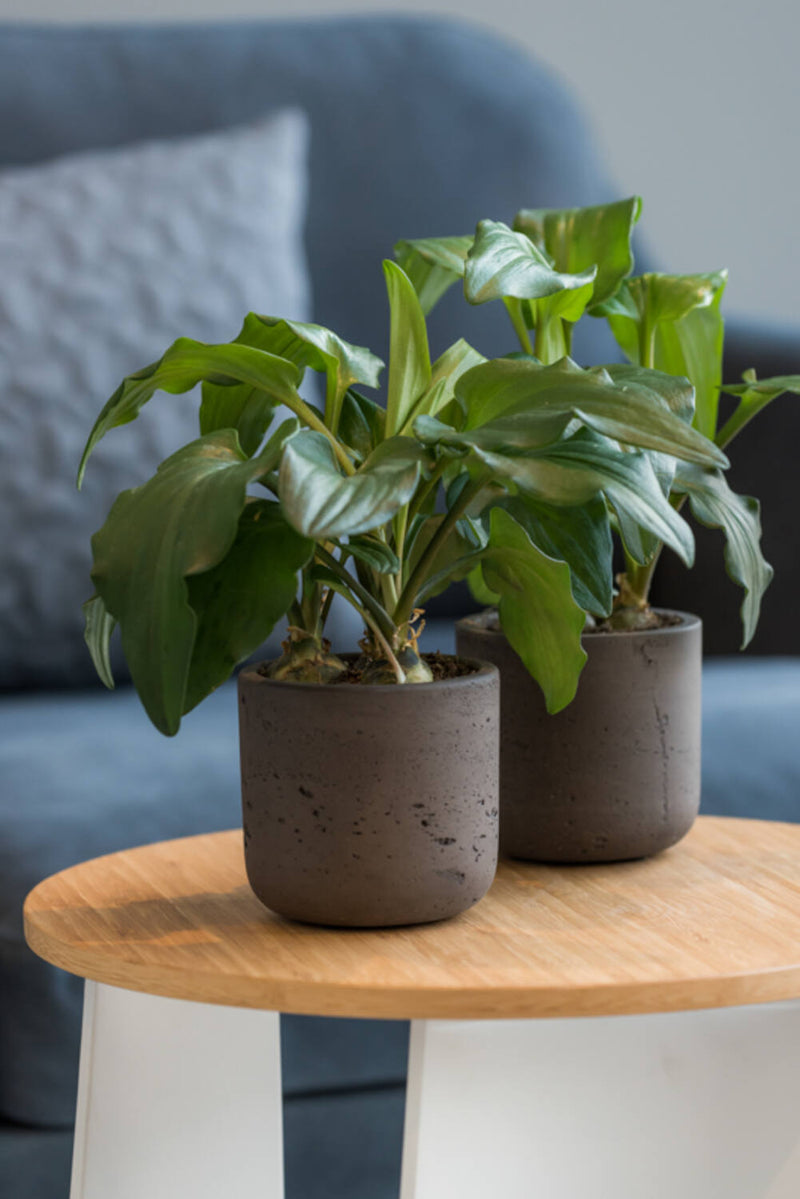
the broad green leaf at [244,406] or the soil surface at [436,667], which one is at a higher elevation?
the broad green leaf at [244,406]

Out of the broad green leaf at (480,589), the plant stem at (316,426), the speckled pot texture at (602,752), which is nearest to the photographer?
the plant stem at (316,426)

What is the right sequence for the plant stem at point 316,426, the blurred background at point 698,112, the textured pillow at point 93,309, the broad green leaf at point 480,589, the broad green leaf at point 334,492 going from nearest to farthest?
the broad green leaf at point 334,492, the plant stem at point 316,426, the broad green leaf at point 480,589, the textured pillow at point 93,309, the blurred background at point 698,112

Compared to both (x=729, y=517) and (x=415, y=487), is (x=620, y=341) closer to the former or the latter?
(x=729, y=517)

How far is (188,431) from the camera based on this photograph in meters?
1.31

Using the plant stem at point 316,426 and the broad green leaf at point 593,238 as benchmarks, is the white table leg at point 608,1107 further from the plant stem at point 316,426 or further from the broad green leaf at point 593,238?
the broad green leaf at point 593,238

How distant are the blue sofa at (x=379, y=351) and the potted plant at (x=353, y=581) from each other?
34 cm

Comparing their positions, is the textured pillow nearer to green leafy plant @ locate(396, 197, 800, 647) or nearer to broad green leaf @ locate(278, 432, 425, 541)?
green leafy plant @ locate(396, 197, 800, 647)

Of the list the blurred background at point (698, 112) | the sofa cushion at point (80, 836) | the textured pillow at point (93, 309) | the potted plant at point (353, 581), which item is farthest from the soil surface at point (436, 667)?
the blurred background at point (698, 112)

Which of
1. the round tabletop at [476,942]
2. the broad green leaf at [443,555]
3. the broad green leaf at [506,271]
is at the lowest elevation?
the round tabletop at [476,942]

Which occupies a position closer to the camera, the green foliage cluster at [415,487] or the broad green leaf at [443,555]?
the green foliage cluster at [415,487]

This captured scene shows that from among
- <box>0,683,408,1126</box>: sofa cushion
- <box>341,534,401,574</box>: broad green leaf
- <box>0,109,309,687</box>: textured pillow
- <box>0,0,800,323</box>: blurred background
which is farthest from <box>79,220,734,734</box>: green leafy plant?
<box>0,0,800,323</box>: blurred background

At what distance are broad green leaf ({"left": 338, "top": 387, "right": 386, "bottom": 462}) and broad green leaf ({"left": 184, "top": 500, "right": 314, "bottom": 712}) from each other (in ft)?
0.38

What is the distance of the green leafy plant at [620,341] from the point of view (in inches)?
24.4

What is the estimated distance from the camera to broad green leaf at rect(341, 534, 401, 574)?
0.61 meters
